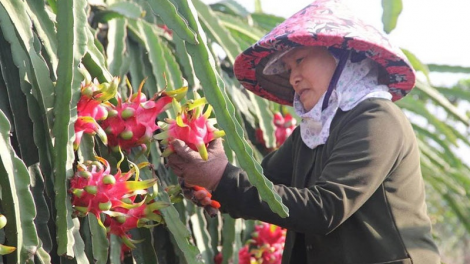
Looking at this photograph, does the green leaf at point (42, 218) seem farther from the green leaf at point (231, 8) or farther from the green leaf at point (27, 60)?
the green leaf at point (231, 8)

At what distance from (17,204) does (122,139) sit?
1.08ft

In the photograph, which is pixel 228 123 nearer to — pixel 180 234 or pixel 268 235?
pixel 180 234

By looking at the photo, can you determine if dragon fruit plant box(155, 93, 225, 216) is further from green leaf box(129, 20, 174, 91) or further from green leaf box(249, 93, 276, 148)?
green leaf box(249, 93, 276, 148)

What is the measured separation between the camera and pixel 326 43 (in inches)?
78.4

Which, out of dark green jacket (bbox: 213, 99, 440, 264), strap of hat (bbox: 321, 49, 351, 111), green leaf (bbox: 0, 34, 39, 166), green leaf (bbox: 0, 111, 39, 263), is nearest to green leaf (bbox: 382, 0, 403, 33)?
strap of hat (bbox: 321, 49, 351, 111)

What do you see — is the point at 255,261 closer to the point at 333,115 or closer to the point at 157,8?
the point at 333,115

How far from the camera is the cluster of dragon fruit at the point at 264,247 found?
99.5 inches

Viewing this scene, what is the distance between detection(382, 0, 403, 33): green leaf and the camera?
228cm

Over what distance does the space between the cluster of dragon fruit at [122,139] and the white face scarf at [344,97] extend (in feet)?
1.17

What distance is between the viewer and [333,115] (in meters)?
1.96

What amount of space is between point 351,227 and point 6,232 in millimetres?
794

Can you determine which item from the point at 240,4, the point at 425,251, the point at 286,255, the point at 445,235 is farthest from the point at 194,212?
the point at 445,235

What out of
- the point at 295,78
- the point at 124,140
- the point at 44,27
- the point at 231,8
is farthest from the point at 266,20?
the point at 124,140

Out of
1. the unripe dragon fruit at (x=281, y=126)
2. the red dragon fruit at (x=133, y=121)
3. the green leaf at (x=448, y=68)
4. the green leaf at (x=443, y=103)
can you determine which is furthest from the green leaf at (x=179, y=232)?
the green leaf at (x=448, y=68)
